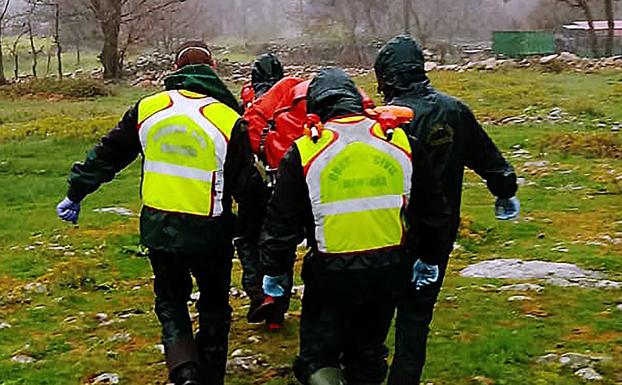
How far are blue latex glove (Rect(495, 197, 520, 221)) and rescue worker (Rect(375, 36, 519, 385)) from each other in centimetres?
49

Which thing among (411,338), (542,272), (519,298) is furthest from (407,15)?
(411,338)

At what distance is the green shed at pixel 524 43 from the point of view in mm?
47531

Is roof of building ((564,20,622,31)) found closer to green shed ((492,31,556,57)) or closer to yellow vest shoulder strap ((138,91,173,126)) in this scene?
green shed ((492,31,556,57))

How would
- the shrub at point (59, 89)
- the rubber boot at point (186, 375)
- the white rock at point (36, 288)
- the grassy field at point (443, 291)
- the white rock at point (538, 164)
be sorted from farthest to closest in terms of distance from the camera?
the shrub at point (59, 89), the white rock at point (538, 164), the white rock at point (36, 288), the grassy field at point (443, 291), the rubber boot at point (186, 375)

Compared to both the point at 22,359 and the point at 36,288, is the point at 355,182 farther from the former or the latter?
the point at 36,288

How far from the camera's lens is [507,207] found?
5.92 meters

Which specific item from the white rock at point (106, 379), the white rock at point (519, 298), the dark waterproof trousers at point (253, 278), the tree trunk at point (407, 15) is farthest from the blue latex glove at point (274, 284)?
the tree trunk at point (407, 15)

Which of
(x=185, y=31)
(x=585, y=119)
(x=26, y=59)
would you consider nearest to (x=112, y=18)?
(x=26, y=59)

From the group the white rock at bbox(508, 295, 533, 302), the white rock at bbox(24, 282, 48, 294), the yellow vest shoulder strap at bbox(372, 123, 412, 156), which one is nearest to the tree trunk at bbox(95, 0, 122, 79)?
the white rock at bbox(24, 282, 48, 294)

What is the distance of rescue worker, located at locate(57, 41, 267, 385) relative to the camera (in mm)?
5352

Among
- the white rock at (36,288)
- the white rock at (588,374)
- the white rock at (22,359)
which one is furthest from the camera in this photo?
the white rock at (36,288)

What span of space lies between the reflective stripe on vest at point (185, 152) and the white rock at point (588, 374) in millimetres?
2382

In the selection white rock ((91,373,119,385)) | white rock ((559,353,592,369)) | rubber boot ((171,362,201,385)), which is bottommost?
white rock ((91,373,119,385))

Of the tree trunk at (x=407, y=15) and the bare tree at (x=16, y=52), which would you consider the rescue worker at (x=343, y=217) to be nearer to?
the bare tree at (x=16, y=52)
